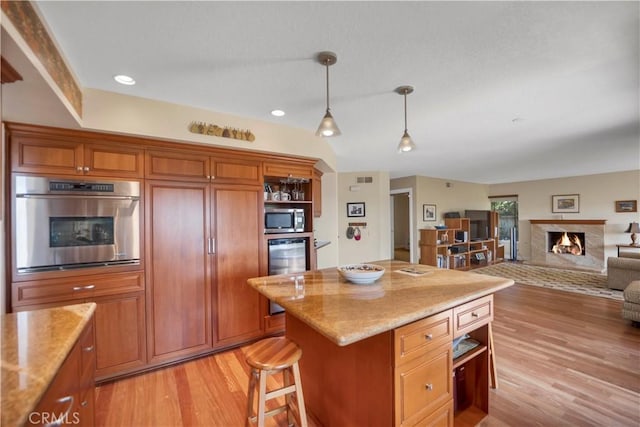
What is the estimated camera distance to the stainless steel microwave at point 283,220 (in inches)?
122

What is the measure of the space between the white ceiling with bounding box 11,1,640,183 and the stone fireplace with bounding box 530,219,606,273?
457 centimetres

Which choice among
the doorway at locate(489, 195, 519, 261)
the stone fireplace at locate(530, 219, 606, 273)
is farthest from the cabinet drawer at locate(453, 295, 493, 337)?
the doorway at locate(489, 195, 519, 261)

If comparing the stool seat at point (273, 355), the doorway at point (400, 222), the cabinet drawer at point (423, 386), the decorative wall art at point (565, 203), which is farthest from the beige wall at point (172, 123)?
the decorative wall art at point (565, 203)

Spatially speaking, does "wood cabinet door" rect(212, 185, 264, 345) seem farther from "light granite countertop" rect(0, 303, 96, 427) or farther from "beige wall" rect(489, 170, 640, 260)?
"beige wall" rect(489, 170, 640, 260)

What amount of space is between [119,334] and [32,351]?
150 centimetres

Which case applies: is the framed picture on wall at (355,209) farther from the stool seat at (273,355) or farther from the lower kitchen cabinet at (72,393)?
the lower kitchen cabinet at (72,393)

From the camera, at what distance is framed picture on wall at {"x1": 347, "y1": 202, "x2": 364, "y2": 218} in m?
6.05

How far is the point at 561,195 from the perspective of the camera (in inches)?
281

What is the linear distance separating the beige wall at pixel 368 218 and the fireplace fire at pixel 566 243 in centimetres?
479

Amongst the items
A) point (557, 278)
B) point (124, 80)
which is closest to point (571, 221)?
point (557, 278)

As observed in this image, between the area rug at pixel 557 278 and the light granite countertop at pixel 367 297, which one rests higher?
the light granite countertop at pixel 367 297

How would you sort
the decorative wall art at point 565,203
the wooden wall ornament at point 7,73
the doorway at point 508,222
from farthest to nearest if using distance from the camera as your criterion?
the doorway at point 508,222 < the decorative wall art at point 565,203 < the wooden wall ornament at point 7,73

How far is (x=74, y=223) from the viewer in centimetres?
218

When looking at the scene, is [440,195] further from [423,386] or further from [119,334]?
[119,334]
